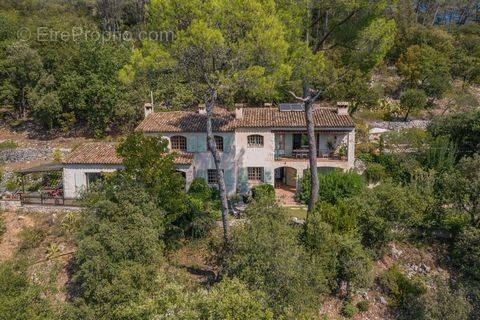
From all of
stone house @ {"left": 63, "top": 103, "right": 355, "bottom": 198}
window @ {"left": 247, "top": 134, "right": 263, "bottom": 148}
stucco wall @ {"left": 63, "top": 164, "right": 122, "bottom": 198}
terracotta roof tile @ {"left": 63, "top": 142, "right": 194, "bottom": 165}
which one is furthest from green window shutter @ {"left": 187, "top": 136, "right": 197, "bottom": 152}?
A: stucco wall @ {"left": 63, "top": 164, "right": 122, "bottom": 198}

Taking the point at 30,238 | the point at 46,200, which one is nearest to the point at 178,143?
the point at 46,200

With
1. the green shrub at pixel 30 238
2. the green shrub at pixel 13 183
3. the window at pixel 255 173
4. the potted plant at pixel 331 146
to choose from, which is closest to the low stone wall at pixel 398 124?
the potted plant at pixel 331 146

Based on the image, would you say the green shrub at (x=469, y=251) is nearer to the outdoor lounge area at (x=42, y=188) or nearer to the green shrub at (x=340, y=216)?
the green shrub at (x=340, y=216)

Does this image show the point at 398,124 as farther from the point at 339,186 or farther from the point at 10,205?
the point at 10,205

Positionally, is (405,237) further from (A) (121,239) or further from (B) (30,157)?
(B) (30,157)

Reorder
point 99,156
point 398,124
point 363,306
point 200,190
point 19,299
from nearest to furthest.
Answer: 1. point 19,299
2. point 363,306
3. point 200,190
4. point 99,156
5. point 398,124

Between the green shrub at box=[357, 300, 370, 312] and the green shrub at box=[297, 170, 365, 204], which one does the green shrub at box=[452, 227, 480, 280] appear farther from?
the green shrub at box=[297, 170, 365, 204]

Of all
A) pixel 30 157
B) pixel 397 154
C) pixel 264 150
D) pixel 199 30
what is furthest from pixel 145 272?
pixel 30 157
